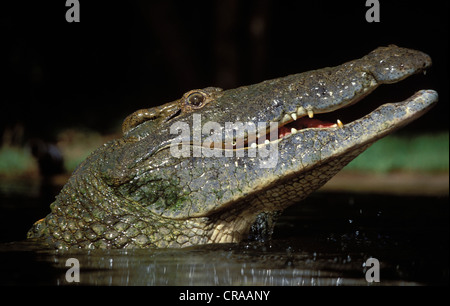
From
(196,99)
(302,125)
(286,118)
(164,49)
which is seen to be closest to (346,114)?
(302,125)

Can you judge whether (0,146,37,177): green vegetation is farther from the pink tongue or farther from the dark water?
the pink tongue

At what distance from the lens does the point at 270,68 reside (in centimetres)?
1576

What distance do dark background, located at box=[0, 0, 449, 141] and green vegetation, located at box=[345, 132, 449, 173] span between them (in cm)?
155

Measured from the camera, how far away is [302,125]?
3.96m

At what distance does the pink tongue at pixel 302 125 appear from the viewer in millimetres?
3914

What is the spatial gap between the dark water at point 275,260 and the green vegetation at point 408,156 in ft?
18.9

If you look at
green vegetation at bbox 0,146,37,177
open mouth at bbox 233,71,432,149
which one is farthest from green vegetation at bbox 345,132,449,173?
open mouth at bbox 233,71,432,149

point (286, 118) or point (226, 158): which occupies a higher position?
point (286, 118)

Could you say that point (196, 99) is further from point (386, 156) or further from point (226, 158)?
point (386, 156)

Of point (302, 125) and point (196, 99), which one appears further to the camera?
point (196, 99)

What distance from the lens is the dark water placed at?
314 cm

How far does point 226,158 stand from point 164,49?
10.8 metres

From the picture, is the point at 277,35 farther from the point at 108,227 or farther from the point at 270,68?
the point at 108,227

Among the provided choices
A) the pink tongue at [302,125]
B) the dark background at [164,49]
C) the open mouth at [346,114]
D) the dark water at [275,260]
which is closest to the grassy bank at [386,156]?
the dark background at [164,49]
